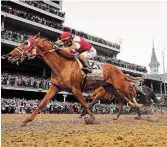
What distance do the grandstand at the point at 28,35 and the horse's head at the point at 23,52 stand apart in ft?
58.4

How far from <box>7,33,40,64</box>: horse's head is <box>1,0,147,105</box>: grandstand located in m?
17.8

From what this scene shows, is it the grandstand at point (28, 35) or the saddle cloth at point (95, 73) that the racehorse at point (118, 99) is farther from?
the grandstand at point (28, 35)

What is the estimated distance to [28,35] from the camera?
34094 millimetres

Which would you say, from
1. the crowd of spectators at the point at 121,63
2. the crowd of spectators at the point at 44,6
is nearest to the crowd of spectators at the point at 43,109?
the crowd of spectators at the point at 121,63

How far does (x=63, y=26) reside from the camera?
39062 mm

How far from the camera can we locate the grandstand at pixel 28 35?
28.5m

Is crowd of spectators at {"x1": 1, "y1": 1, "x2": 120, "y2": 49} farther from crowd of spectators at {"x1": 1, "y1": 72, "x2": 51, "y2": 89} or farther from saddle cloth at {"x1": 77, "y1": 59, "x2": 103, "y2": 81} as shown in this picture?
saddle cloth at {"x1": 77, "y1": 59, "x2": 103, "y2": 81}

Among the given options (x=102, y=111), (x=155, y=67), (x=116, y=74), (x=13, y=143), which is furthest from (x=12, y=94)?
(x=155, y=67)

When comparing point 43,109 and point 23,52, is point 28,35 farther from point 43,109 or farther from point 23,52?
point 23,52

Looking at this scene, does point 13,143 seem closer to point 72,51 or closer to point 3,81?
point 72,51

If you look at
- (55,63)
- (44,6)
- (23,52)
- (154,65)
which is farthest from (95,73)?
(154,65)

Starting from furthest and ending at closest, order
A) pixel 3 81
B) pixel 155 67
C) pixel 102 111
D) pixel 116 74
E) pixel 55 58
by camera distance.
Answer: pixel 155 67 → pixel 102 111 → pixel 3 81 → pixel 116 74 → pixel 55 58

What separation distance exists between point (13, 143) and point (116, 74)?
6.71m

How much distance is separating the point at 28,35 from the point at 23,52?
26.0 m
